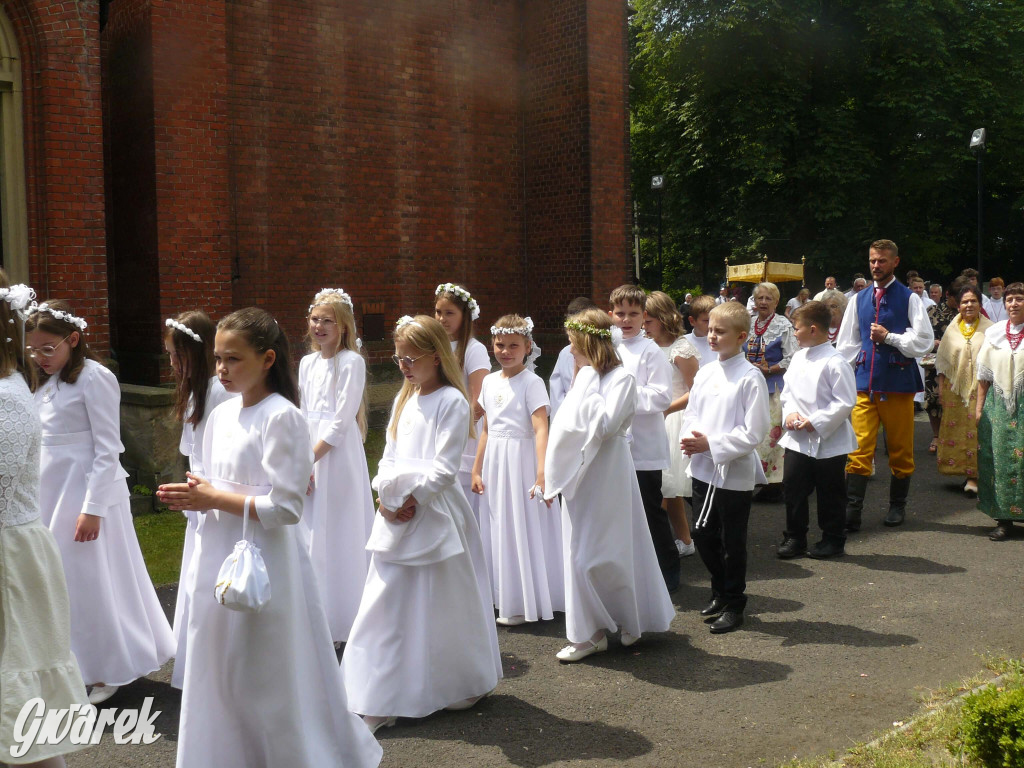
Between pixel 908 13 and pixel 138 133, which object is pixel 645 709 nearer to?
pixel 138 133

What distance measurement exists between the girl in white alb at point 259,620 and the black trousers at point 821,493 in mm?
5002

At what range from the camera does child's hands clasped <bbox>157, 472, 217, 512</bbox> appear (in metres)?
3.62

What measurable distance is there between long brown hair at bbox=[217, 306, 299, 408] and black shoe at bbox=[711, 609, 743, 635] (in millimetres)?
3311

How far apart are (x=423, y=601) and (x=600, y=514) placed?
134cm

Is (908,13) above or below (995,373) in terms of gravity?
above

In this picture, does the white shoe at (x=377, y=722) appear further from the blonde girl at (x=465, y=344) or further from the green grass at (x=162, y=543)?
the green grass at (x=162, y=543)

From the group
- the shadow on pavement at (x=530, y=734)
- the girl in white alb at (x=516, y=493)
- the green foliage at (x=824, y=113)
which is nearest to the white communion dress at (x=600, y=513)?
the girl in white alb at (x=516, y=493)

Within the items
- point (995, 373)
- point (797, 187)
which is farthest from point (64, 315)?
point (797, 187)

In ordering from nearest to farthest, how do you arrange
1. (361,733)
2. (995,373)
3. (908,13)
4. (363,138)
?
1. (361,733)
2. (995,373)
3. (363,138)
4. (908,13)

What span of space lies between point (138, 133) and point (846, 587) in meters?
8.49

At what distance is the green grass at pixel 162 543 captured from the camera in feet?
25.5

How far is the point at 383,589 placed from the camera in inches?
192

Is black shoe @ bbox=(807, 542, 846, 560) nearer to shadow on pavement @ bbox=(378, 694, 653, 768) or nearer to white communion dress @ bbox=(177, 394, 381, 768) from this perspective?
shadow on pavement @ bbox=(378, 694, 653, 768)

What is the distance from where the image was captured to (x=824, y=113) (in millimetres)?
28094
